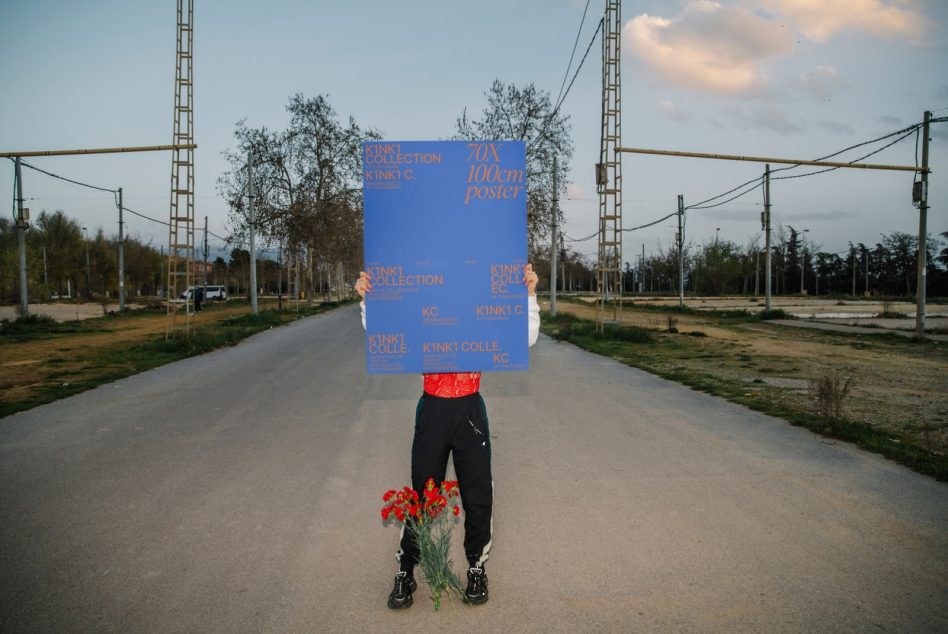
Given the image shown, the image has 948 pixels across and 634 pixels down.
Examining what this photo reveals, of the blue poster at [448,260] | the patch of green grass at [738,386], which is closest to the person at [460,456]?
the blue poster at [448,260]

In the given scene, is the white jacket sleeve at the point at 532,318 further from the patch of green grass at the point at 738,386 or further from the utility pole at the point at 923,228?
the utility pole at the point at 923,228

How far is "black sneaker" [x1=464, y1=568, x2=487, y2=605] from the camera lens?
3273 millimetres

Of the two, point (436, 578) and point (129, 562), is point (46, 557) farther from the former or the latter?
point (436, 578)

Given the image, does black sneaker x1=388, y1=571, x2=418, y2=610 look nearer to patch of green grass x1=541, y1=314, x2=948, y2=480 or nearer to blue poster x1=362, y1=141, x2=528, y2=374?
blue poster x1=362, y1=141, x2=528, y2=374

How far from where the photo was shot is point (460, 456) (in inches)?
129

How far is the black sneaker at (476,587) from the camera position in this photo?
3273 mm

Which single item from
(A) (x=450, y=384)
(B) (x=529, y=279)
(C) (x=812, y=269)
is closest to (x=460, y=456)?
(A) (x=450, y=384)

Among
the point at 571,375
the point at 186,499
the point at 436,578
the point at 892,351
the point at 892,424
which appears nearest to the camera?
the point at 436,578

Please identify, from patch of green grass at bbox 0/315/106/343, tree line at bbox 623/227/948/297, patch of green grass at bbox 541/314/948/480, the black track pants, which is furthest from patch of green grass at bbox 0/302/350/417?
tree line at bbox 623/227/948/297

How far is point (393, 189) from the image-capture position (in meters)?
3.26

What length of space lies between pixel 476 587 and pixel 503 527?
1045mm

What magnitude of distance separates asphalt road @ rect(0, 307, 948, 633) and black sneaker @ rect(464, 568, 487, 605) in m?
0.05

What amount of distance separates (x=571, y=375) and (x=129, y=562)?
9.08m

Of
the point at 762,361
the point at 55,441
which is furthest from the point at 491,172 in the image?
the point at 762,361
